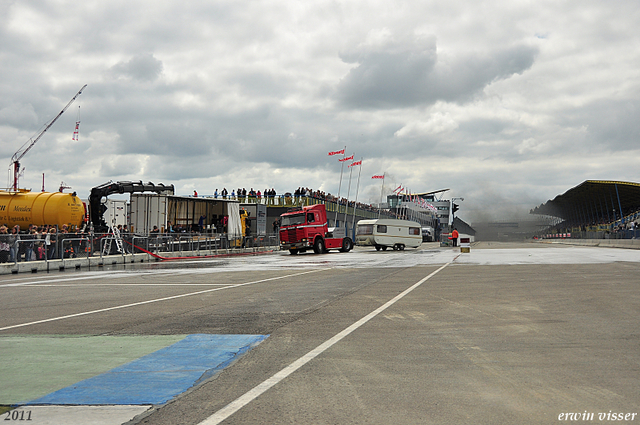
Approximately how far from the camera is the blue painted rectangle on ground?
4824 millimetres

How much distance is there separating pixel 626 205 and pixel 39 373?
105 meters

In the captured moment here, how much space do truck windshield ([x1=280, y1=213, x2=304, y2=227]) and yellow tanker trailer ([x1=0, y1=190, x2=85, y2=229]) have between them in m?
14.1

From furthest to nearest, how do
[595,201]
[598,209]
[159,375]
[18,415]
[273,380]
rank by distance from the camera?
[598,209]
[595,201]
[159,375]
[273,380]
[18,415]

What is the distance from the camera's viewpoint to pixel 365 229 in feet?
151

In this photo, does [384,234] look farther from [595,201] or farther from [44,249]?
[595,201]

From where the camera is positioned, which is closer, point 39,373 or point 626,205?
point 39,373

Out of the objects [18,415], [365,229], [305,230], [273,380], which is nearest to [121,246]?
[305,230]

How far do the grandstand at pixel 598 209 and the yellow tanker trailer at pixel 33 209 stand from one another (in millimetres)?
41054

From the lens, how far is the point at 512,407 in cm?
444

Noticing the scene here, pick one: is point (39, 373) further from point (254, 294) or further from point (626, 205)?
point (626, 205)

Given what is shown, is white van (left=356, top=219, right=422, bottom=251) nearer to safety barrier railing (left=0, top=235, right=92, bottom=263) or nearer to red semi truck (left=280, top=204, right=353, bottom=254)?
red semi truck (left=280, top=204, right=353, bottom=254)

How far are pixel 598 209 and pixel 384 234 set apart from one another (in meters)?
77.8

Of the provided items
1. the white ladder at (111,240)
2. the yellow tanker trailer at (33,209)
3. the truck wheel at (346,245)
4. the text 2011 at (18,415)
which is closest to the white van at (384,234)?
the truck wheel at (346,245)

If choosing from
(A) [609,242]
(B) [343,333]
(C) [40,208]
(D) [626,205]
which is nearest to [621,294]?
(B) [343,333]
